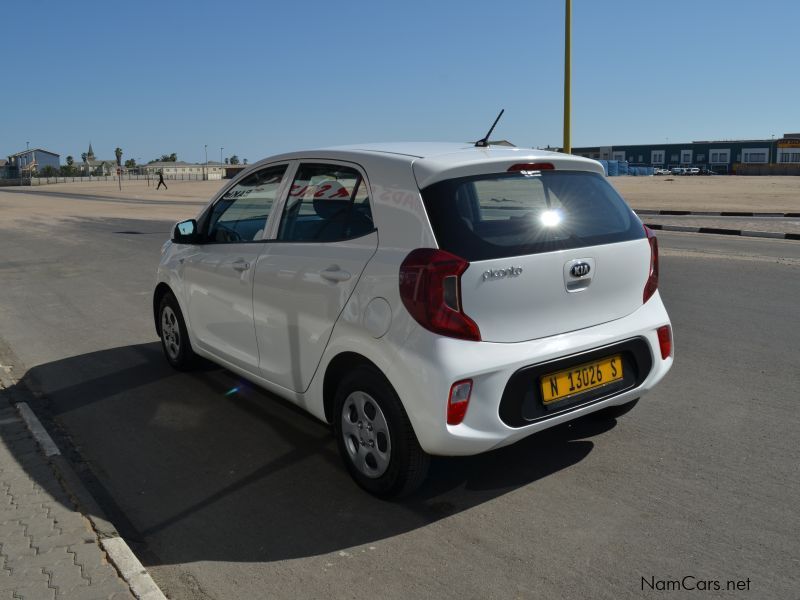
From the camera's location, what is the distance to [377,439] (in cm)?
365

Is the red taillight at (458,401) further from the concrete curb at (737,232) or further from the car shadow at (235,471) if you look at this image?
the concrete curb at (737,232)

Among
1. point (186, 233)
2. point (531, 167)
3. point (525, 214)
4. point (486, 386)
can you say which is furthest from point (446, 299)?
point (186, 233)

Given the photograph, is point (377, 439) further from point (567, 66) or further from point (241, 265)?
point (567, 66)

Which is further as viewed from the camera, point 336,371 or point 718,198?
point 718,198

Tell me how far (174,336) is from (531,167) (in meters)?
3.44

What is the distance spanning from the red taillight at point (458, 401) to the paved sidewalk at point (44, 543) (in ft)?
4.93

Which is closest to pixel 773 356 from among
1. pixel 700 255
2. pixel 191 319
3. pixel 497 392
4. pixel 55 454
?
pixel 497 392

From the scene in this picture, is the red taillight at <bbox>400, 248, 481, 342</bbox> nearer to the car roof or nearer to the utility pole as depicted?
the car roof

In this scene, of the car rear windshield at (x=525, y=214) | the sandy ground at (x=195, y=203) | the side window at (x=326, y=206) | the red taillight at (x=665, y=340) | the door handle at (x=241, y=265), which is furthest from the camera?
the sandy ground at (x=195, y=203)

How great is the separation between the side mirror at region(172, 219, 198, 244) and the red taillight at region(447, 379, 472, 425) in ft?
9.28

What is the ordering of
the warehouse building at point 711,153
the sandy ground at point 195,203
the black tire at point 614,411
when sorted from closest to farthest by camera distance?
the black tire at point 614,411 → the sandy ground at point 195,203 → the warehouse building at point 711,153

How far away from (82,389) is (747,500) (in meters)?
4.67

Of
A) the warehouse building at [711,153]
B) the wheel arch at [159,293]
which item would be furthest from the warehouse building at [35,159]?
the wheel arch at [159,293]

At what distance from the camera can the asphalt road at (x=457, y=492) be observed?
3.05 metres
